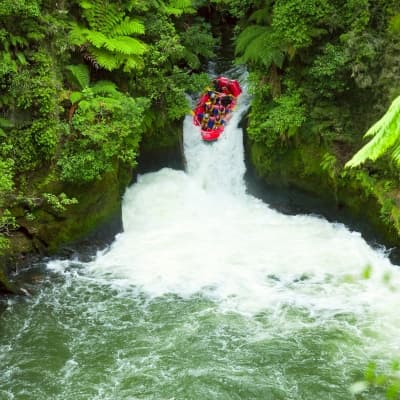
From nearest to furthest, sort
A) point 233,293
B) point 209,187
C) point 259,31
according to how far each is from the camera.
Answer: point 233,293, point 259,31, point 209,187

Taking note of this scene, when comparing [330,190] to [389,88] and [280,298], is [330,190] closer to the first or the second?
[389,88]

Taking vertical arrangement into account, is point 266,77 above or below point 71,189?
above

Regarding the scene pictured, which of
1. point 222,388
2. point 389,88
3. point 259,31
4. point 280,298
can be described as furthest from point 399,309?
point 259,31

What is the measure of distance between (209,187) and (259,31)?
3931mm

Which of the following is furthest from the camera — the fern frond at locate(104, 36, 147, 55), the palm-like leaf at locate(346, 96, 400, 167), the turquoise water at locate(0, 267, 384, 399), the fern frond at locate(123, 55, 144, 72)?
the fern frond at locate(123, 55, 144, 72)

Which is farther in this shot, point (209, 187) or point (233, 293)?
point (209, 187)

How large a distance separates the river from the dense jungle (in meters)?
0.75

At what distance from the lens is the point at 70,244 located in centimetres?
1005

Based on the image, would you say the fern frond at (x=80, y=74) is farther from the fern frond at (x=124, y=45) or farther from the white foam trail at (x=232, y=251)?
the white foam trail at (x=232, y=251)

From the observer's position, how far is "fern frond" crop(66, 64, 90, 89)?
33.1ft

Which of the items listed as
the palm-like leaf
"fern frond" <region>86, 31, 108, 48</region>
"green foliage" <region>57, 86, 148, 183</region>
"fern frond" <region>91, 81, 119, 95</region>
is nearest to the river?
"green foliage" <region>57, 86, 148, 183</region>

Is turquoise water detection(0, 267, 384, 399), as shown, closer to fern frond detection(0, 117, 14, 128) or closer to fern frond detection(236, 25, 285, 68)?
fern frond detection(0, 117, 14, 128)

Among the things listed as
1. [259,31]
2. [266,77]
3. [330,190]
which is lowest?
[330,190]

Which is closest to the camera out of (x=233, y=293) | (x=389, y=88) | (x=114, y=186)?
(x=233, y=293)
